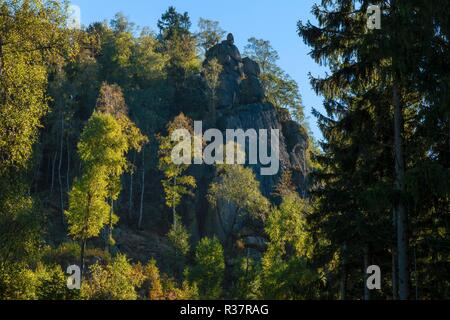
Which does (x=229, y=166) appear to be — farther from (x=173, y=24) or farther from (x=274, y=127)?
(x=173, y=24)

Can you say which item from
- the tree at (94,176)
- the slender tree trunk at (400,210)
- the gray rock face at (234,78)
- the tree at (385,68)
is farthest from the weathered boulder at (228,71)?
the slender tree trunk at (400,210)

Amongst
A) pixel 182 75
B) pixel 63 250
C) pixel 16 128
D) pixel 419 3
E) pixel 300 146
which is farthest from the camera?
pixel 182 75

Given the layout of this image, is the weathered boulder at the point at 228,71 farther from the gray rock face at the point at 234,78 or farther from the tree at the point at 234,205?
the tree at the point at 234,205

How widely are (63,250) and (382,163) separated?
29342 millimetres

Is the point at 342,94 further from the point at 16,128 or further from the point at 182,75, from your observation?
the point at 182,75

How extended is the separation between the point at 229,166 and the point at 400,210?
130ft

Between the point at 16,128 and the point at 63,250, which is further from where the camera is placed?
the point at 63,250

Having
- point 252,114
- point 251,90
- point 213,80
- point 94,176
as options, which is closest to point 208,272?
point 94,176

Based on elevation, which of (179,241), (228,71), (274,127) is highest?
(228,71)

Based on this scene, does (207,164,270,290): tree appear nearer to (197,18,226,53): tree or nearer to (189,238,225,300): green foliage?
(189,238,225,300): green foliage

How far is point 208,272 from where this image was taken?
4278 centimetres

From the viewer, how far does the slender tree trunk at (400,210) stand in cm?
1413
